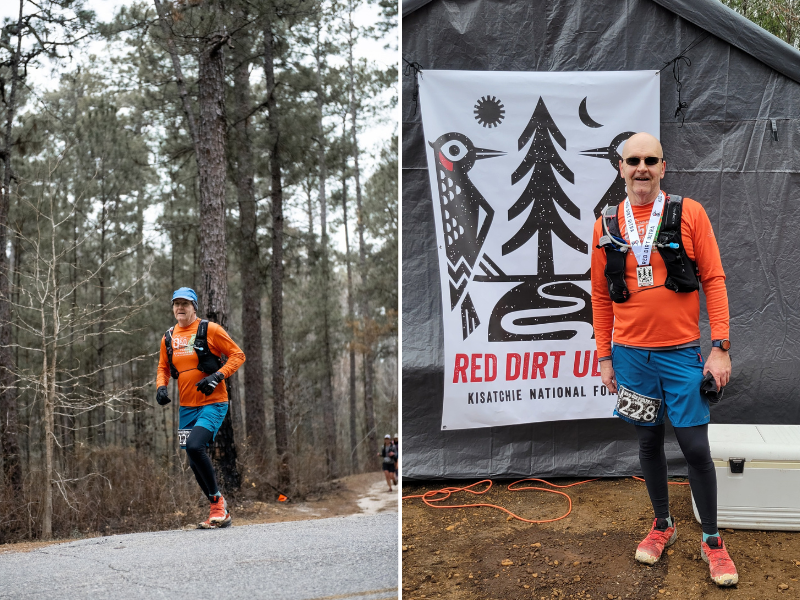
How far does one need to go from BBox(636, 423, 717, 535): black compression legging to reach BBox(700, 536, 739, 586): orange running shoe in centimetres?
5

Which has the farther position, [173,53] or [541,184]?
[173,53]

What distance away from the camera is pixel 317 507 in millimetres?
8367

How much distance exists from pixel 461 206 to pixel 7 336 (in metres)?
7.37

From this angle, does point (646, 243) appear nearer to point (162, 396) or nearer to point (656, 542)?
point (656, 542)

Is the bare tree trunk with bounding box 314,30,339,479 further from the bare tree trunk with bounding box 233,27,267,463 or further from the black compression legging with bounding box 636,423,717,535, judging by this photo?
the black compression legging with bounding box 636,423,717,535

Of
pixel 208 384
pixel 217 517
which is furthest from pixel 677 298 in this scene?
pixel 217 517

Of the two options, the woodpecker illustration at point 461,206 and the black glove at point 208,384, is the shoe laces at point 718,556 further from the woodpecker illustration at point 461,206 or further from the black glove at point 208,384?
the black glove at point 208,384

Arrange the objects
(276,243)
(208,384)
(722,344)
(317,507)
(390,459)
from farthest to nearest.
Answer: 1. (276,243)
2. (390,459)
3. (317,507)
4. (208,384)
5. (722,344)

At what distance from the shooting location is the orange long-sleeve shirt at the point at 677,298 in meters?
2.64

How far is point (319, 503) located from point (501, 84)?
6.61 m

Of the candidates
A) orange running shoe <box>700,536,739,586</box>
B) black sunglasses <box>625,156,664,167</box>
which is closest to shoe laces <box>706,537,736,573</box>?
orange running shoe <box>700,536,739,586</box>

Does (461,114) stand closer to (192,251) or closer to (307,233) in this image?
(307,233)

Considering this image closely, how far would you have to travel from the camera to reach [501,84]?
3.81m

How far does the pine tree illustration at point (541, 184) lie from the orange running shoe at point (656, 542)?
165 cm
